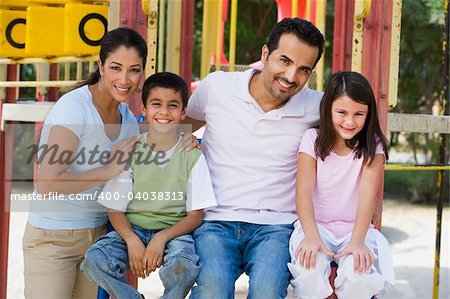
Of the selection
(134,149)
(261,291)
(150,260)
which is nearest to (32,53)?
(134,149)

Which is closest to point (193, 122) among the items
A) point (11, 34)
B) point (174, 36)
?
point (11, 34)

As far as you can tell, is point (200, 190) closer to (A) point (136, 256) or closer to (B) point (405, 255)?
(A) point (136, 256)

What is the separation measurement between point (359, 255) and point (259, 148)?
0.56 meters

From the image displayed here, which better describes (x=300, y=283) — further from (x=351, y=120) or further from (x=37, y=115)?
(x=37, y=115)

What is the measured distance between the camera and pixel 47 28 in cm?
350

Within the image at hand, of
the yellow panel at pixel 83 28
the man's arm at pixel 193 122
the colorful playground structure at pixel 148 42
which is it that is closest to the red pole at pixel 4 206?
the colorful playground structure at pixel 148 42

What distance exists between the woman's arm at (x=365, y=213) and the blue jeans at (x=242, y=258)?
0.71 ft

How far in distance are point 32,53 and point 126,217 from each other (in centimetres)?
128

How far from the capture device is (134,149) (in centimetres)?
265

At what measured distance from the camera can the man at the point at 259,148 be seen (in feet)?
8.61

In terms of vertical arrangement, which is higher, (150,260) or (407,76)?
(407,76)

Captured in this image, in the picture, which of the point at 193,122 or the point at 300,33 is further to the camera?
the point at 193,122

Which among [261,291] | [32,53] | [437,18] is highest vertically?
[437,18]

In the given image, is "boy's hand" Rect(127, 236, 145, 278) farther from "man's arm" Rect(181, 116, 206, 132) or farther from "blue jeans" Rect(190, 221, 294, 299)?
"man's arm" Rect(181, 116, 206, 132)
